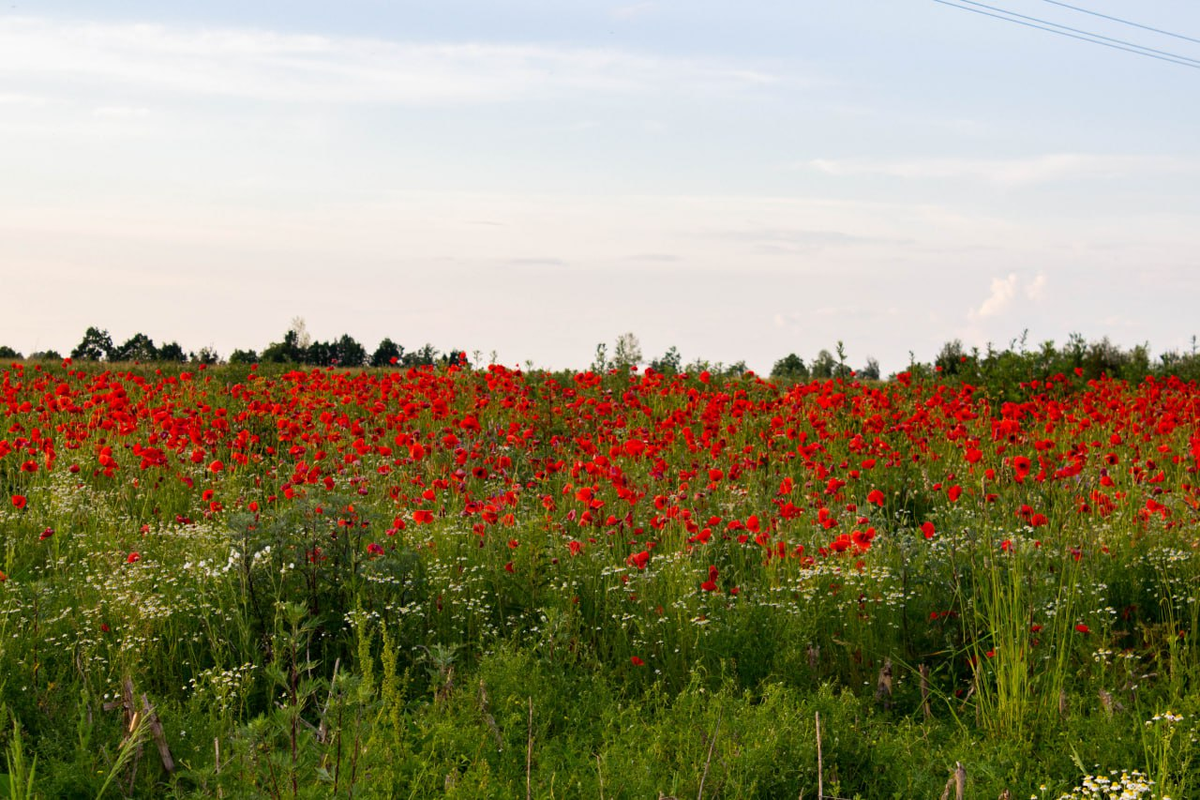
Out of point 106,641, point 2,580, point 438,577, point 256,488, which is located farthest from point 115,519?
point 438,577

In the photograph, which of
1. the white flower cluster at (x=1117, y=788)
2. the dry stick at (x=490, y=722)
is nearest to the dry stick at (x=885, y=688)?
the white flower cluster at (x=1117, y=788)

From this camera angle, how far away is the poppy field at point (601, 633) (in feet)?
10.9

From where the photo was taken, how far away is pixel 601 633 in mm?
4723

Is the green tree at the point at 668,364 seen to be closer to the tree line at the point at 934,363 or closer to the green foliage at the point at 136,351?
the tree line at the point at 934,363

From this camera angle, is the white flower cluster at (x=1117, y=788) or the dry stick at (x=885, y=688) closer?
the white flower cluster at (x=1117, y=788)

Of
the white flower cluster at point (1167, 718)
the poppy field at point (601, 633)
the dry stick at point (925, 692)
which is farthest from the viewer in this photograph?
the dry stick at point (925, 692)

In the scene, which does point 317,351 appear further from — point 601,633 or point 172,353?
point 601,633

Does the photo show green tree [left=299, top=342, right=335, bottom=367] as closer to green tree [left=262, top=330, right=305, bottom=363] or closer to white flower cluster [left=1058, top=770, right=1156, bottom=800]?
green tree [left=262, top=330, right=305, bottom=363]

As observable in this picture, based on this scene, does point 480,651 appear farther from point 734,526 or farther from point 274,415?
point 274,415

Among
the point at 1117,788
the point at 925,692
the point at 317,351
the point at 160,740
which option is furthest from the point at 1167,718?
the point at 317,351

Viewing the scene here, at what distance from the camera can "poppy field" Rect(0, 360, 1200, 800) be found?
3309mm

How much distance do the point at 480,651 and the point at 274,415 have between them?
19.2 feet

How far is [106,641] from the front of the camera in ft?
15.3

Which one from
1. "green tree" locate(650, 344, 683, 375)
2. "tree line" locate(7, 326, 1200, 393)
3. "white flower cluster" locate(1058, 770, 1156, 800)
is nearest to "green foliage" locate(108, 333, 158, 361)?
"tree line" locate(7, 326, 1200, 393)
